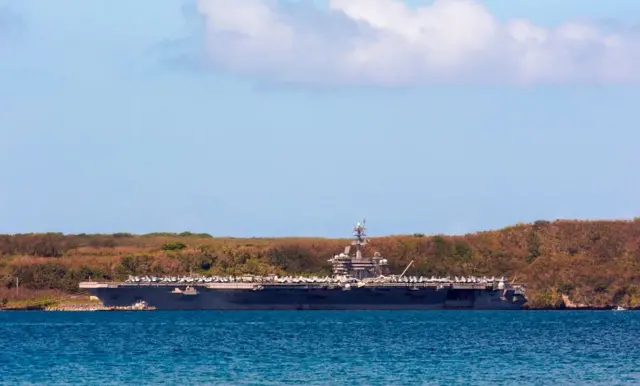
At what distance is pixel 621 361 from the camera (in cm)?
5272

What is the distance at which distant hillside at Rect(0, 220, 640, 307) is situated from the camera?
412 feet

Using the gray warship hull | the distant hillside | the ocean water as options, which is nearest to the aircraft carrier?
the gray warship hull

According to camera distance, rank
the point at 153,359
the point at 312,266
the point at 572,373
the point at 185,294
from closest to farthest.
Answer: the point at 572,373 → the point at 153,359 → the point at 185,294 → the point at 312,266

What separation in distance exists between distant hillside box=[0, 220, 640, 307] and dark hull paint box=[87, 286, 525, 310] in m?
22.2

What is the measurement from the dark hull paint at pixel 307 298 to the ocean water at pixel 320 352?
888 cm

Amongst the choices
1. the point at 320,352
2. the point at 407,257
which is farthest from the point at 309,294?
the point at 320,352

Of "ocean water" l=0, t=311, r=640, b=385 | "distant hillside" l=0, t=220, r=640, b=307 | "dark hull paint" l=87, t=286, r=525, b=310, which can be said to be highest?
"distant hillside" l=0, t=220, r=640, b=307

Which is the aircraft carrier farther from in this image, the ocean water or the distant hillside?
the distant hillside

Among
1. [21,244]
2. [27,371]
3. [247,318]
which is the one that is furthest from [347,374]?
[21,244]

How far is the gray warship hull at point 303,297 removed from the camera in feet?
329

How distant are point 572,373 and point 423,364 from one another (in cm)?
632

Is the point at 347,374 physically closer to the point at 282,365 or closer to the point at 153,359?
the point at 282,365

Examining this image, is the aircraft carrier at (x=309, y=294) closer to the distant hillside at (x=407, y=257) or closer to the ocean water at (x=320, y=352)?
the ocean water at (x=320, y=352)

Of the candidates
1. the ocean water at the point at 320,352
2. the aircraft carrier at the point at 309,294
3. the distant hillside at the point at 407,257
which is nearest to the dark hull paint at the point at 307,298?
the aircraft carrier at the point at 309,294
